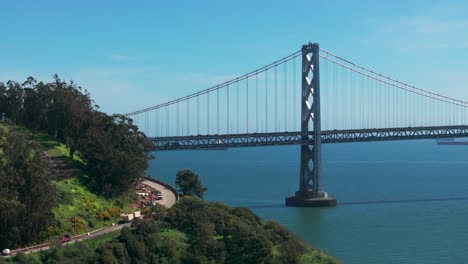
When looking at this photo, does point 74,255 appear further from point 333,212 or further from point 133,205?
point 333,212

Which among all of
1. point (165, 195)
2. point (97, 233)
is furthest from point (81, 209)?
point (165, 195)

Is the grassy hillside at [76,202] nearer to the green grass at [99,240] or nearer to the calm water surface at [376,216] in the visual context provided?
the green grass at [99,240]

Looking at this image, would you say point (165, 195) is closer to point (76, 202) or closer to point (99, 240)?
point (76, 202)

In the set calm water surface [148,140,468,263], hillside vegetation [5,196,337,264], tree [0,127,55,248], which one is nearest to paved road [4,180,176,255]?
tree [0,127,55,248]

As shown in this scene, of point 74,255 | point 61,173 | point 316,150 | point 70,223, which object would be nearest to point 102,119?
point 61,173

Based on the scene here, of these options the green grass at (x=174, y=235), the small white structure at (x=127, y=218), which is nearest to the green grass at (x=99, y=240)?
the green grass at (x=174, y=235)

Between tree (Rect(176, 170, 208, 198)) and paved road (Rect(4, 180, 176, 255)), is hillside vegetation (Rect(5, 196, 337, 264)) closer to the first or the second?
paved road (Rect(4, 180, 176, 255))
